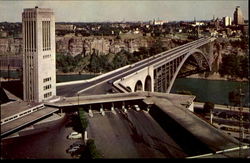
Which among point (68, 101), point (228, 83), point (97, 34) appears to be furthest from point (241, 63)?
point (68, 101)

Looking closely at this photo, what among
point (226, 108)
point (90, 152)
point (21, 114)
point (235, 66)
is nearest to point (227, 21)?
point (235, 66)

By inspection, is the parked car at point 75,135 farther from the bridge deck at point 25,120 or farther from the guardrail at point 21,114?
the guardrail at point 21,114

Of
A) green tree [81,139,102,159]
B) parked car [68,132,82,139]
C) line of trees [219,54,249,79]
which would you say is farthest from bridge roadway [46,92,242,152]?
line of trees [219,54,249,79]

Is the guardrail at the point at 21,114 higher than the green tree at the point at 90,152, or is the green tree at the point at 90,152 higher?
the guardrail at the point at 21,114

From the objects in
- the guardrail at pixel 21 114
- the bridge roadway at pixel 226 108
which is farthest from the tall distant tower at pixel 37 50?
the bridge roadway at pixel 226 108

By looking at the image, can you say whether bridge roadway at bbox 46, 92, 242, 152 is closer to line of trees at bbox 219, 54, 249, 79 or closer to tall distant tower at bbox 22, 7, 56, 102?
tall distant tower at bbox 22, 7, 56, 102

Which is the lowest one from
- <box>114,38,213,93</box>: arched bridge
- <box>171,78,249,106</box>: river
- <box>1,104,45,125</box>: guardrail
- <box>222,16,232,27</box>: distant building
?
<box>171,78,249,106</box>: river

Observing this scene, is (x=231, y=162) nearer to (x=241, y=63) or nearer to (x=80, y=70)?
(x=241, y=63)
